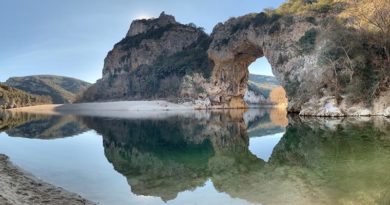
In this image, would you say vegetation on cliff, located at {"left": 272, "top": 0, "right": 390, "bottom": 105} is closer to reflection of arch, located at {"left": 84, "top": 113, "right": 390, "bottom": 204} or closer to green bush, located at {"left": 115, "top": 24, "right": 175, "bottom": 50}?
reflection of arch, located at {"left": 84, "top": 113, "right": 390, "bottom": 204}

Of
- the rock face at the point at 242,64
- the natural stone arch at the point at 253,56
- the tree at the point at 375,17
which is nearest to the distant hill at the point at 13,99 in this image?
the rock face at the point at 242,64

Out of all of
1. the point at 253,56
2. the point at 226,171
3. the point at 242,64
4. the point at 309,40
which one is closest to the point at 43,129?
the point at 226,171

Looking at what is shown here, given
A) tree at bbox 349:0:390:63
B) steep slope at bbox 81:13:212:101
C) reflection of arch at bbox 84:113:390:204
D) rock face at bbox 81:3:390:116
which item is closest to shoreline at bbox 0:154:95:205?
reflection of arch at bbox 84:113:390:204

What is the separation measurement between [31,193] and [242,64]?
82.4m

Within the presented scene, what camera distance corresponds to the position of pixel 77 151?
802 inches

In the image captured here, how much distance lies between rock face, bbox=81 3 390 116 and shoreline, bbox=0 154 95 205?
34071mm

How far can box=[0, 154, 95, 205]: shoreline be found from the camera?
8.10 meters

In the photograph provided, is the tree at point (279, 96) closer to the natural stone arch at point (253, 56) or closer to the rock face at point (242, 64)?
the rock face at point (242, 64)

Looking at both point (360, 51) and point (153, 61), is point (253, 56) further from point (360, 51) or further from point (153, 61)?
point (360, 51)

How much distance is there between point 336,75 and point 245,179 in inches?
1307

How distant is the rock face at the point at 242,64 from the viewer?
39681 mm

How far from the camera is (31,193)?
30.7ft

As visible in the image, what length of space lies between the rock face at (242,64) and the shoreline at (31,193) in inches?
1341

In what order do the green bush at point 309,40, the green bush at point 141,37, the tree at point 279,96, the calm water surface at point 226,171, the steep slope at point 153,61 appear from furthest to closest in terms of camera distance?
the tree at point 279,96 < the green bush at point 141,37 < the steep slope at point 153,61 < the green bush at point 309,40 < the calm water surface at point 226,171
